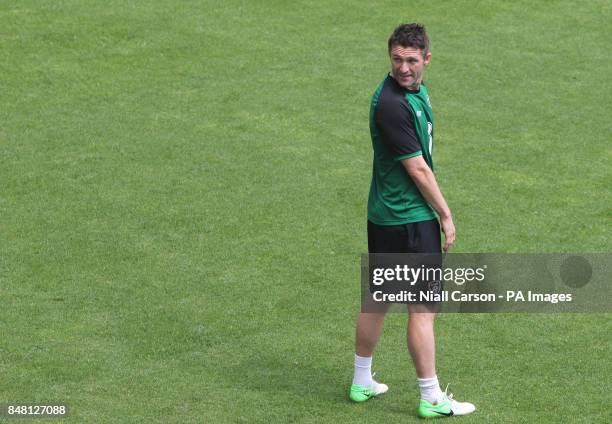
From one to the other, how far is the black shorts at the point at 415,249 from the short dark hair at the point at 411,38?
98cm

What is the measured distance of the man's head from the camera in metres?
6.09

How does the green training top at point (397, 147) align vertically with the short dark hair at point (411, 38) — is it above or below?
below

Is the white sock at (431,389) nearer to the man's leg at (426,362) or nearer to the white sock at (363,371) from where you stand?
the man's leg at (426,362)

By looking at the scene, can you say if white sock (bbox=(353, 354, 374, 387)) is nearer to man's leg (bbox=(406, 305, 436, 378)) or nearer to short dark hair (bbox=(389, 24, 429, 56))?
man's leg (bbox=(406, 305, 436, 378))

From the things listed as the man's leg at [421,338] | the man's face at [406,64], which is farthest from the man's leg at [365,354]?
the man's face at [406,64]

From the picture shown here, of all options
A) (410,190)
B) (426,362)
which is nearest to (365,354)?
(426,362)

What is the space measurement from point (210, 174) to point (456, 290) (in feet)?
9.22

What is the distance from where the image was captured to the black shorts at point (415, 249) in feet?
20.7

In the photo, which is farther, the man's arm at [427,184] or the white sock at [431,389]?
the white sock at [431,389]

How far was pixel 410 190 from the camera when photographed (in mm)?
6273

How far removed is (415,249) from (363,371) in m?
0.84

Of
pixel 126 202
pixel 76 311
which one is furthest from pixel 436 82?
pixel 76 311

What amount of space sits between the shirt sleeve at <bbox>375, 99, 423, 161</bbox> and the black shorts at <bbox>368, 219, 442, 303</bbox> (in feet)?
1.43

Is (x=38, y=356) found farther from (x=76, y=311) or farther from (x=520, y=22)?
(x=520, y=22)
